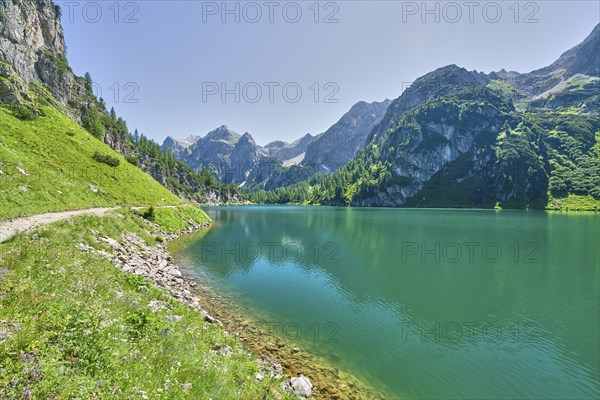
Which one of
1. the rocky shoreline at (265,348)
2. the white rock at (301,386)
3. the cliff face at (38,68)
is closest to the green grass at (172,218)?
the rocky shoreline at (265,348)

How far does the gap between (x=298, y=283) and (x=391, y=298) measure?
1022cm

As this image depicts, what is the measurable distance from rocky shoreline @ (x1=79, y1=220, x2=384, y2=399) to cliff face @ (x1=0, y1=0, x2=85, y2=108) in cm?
6845

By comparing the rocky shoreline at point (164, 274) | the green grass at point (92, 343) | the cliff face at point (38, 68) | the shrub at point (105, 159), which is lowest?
the rocky shoreline at point (164, 274)

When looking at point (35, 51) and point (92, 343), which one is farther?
point (35, 51)

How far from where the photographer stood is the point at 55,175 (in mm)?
44469

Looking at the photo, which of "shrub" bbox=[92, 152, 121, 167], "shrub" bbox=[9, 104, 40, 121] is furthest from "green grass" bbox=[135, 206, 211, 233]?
"shrub" bbox=[9, 104, 40, 121]

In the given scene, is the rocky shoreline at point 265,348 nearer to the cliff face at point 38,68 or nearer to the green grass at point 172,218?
the green grass at point 172,218

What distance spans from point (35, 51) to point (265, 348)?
5500 inches

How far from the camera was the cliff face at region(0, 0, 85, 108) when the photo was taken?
81.3m

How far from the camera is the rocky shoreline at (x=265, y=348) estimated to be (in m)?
14.4

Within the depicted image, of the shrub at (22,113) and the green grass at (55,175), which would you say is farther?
the shrub at (22,113)

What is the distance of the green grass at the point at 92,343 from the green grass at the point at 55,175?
19.8 m

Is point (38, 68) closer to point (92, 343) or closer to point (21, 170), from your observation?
point (21, 170)

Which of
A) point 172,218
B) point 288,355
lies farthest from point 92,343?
point 172,218
